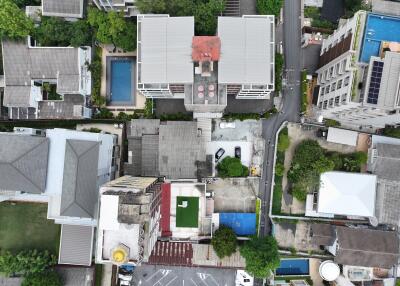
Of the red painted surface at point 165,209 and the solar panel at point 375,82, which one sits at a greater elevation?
the solar panel at point 375,82

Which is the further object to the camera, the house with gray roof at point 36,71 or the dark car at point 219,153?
the dark car at point 219,153

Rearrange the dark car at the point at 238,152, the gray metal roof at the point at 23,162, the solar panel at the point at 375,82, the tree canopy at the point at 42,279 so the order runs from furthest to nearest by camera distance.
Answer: the dark car at the point at 238,152, the tree canopy at the point at 42,279, the gray metal roof at the point at 23,162, the solar panel at the point at 375,82

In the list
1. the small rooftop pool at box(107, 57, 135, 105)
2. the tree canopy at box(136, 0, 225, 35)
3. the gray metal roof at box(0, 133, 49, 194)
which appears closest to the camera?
the gray metal roof at box(0, 133, 49, 194)

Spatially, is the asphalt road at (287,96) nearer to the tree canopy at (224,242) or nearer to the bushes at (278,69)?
the bushes at (278,69)

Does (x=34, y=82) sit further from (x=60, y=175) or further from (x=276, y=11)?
(x=276, y=11)

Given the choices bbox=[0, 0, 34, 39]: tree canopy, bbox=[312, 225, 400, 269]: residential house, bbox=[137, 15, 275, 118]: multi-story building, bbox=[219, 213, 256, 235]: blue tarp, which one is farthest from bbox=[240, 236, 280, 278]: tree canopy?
bbox=[0, 0, 34, 39]: tree canopy

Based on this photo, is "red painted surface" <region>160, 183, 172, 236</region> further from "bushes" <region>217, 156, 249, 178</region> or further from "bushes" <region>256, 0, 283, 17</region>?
"bushes" <region>256, 0, 283, 17</region>

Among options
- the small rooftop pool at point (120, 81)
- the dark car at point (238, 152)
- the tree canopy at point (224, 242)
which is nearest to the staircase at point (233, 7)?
the small rooftop pool at point (120, 81)
